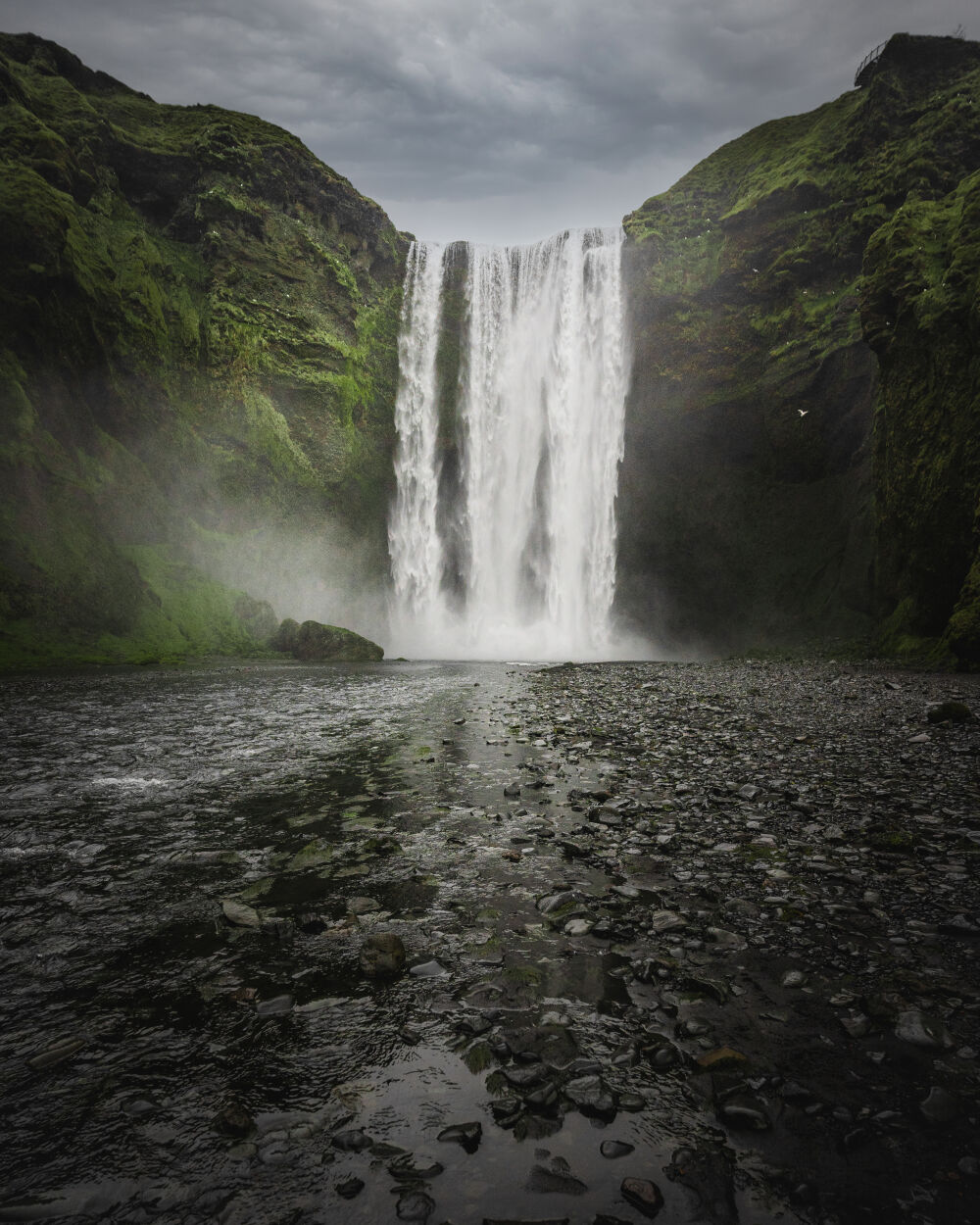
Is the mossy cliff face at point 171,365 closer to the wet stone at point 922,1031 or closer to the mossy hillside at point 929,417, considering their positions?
the wet stone at point 922,1031

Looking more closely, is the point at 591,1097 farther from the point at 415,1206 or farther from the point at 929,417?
the point at 929,417

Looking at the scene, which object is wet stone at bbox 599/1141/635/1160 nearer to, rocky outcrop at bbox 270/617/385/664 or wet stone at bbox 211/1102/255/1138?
wet stone at bbox 211/1102/255/1138

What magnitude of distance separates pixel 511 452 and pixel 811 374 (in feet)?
71.8

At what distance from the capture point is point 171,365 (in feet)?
148

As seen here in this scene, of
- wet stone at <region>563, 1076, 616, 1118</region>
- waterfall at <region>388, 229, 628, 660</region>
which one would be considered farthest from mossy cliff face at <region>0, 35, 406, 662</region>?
wet stone at <region>563, 1076, 616, 1118</region>

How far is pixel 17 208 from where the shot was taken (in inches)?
1407

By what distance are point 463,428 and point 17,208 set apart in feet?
102

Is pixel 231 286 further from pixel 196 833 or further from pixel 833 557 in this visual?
pixel 196 833

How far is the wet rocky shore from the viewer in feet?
6.63

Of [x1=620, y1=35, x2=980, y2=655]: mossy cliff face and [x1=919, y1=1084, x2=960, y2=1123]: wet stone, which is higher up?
[x1=620, y1=35, x2=980, y2=655]: mossy cliff face

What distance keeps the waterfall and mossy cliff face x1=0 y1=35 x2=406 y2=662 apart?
4242mm

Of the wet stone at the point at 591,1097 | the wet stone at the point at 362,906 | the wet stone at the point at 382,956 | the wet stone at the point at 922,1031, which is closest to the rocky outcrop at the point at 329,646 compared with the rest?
the wet stone at the point at 362,906

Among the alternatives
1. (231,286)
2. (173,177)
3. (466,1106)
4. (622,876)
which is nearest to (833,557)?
(622,876)

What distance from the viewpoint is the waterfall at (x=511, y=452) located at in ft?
145
